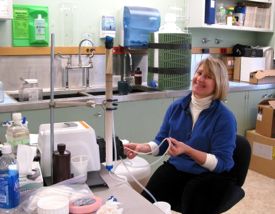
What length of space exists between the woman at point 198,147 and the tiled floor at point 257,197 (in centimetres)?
105

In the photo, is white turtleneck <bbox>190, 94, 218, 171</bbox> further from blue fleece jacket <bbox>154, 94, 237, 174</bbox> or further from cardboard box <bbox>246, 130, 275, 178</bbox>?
cardboard box <bbox>246, 130, 275, 178</bbox>

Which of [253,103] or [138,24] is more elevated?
[138,24]

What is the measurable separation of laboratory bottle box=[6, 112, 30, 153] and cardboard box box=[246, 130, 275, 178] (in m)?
2.69

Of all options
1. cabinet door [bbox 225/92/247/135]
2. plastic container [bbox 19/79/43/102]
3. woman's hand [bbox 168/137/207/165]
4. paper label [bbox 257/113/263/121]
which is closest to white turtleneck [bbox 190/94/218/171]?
woman's hand [bbox 168/137/207/165]

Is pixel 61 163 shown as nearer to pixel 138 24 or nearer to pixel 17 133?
pixel 17 133

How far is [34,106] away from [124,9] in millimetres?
1409

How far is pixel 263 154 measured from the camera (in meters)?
3.62

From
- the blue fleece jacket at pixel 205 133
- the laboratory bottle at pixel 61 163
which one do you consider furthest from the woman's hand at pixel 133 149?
the laboratory bottle at pixel 61 163

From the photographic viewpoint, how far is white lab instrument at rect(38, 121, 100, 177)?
1358 mm

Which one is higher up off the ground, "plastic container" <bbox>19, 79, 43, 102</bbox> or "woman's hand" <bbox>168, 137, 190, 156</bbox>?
"plastic container" <bbox>19, 79, 43, 102</bbox>

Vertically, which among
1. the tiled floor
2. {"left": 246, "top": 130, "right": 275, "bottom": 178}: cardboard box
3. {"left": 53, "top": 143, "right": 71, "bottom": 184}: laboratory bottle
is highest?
{"left": 53, "top": 143, "right": 71, "bottom": 184}: laboratory bottle

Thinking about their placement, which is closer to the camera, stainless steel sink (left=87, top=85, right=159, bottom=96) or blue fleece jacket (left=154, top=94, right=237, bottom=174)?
blue fleece jacket (left=154, top=94, right=237, bottom=174)

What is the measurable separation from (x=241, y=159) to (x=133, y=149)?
0.61 m

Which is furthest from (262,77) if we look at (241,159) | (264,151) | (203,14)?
(241,159)
